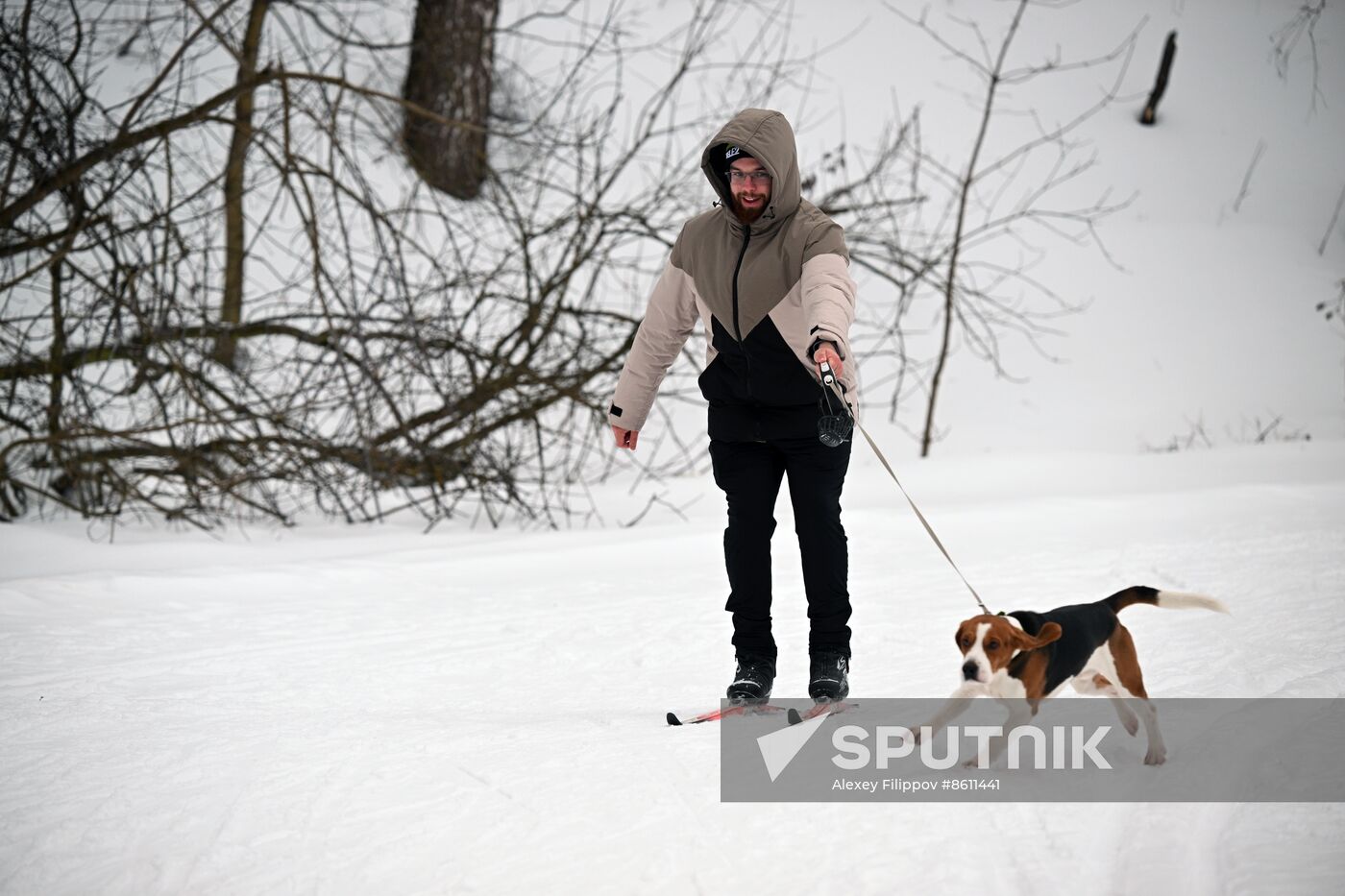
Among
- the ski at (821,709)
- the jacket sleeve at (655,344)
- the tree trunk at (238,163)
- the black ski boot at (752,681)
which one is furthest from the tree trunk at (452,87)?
the ski at (821,709)

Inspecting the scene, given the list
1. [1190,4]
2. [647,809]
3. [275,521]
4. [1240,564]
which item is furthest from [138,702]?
[1190,4]

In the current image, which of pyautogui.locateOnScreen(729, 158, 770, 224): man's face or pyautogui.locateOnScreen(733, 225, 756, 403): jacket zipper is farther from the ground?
pyautogui.locateOnScreen(729, 158, 770, 224): man's face

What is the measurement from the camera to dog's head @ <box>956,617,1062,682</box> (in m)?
2.19

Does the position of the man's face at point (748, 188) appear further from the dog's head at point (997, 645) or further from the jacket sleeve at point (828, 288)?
the dog's head at point (997, 645)

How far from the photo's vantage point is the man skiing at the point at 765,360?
9.12ft

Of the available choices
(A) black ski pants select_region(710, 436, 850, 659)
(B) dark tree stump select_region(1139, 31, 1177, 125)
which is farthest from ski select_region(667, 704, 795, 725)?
(B) dark tree stump select_region(1139, 31, 1177, 125)

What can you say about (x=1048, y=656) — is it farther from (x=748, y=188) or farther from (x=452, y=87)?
(x=452, y=87)

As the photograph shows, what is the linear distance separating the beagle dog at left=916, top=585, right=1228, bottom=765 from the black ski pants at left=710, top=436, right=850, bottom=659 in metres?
0.61

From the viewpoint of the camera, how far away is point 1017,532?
5168 millimetres

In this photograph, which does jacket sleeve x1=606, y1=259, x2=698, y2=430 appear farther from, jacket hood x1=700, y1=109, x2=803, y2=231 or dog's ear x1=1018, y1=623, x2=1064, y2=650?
dog's ear x1=1018, y1=623, x2=1064, y2=650

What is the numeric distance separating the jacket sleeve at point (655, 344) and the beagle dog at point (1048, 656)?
1.19 meters

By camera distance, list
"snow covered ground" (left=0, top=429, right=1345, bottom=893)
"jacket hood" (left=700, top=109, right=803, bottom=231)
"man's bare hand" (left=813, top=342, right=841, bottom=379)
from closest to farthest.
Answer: "snow covered ground" (left=0, top=429, right=1345, bottom=893) < "man's bare hand" (left=813, top=342, right=841, bottom=379) < "jacket hood" (left=700, top=109, right=803, bottom=231)

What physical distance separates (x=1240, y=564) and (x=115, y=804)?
3817mm

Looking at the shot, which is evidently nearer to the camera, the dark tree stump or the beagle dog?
the beagle dog
